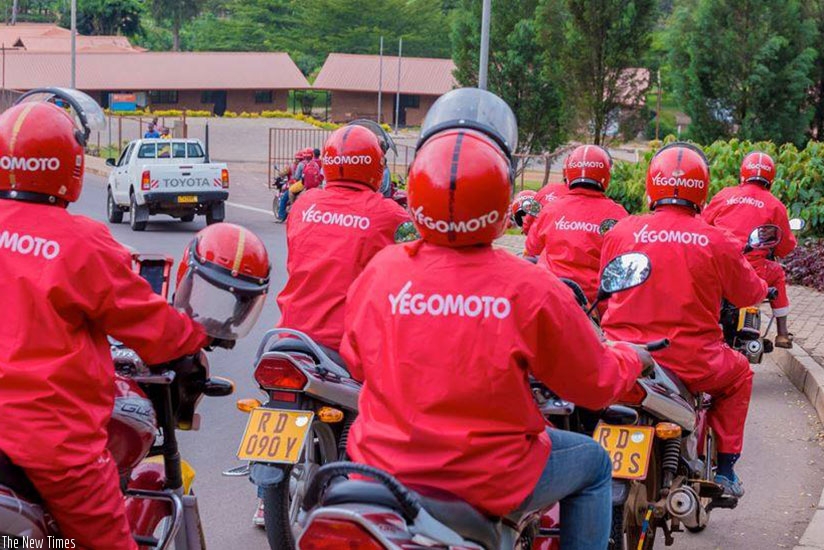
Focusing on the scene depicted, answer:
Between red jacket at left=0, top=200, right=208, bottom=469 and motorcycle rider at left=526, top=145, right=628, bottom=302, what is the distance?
15.1ft

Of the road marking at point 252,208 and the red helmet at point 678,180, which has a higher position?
the red helmet at point 678,180

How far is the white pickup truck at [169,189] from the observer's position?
2288cm

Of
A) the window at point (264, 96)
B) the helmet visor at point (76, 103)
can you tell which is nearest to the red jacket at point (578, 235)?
the helmet visor at point (76, 103)

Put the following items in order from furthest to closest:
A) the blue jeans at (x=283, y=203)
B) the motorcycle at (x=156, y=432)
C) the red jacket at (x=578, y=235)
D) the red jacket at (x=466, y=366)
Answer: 1. the blue jeans at (x=283, y=203)
2. the red jacket at (x=578, y=235)
3. the motorcycle at (x=156, y=432)
4. the red jacket at (x=466, y=366)

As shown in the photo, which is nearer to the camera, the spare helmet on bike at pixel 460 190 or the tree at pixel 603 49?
the spare helmet on bike at pixel 460 190

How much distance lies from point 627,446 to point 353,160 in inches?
95.7

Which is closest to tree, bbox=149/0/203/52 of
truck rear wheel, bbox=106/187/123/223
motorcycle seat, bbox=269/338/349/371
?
truck rear wheel, bbox=106/187/123/223

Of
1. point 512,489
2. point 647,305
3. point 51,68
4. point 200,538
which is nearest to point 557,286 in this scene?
point 512,489

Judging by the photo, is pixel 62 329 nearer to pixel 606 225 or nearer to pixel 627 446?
pixel 627 446

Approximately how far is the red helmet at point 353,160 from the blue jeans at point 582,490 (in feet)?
9.88

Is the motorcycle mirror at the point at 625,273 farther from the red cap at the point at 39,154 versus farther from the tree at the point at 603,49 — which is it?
the tree at the point at 603,49

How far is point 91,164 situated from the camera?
4178cm

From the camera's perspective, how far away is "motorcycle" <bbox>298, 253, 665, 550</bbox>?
3100 mm

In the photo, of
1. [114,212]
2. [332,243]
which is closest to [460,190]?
[332,243]
